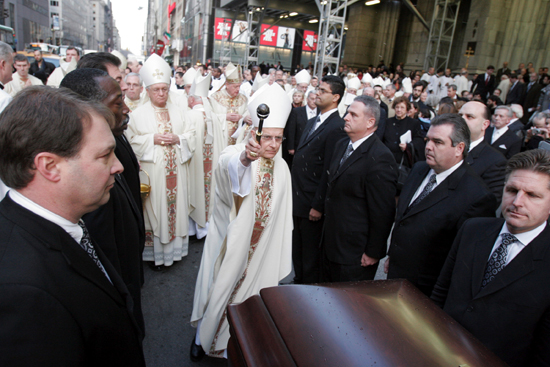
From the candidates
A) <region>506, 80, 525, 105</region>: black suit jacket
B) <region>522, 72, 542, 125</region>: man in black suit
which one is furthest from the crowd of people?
<region>506, 80, 525, 105</region>: black suit jacket

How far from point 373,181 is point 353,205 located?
0.26m

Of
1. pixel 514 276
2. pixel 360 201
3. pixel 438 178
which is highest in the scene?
pixel 438 178

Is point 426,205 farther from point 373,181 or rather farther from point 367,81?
point 367,81

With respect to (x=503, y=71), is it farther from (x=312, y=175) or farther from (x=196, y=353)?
(x=196, y=353)

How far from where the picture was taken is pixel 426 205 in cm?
227

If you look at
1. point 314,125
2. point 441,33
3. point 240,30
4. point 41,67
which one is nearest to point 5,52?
point 314,125

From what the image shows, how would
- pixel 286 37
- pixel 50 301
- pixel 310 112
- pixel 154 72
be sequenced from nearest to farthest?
pixel 50 301 → pixel 154 72 → pixel 310 112 → pixel 286 37

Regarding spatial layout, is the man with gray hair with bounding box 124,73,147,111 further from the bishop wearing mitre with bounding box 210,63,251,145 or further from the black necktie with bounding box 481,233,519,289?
the black necktie with bounding box 481,233,519,289

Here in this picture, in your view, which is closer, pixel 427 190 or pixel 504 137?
pixel 427 190

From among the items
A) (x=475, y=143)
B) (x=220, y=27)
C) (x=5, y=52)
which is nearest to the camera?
(x=475, y=143)

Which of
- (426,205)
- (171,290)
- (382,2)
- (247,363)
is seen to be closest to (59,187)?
(247,363)

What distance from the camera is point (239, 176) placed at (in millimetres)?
2225

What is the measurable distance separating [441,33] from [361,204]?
55.1 feet

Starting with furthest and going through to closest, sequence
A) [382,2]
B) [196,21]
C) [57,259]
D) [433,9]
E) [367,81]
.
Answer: [196,21], [382,2], [433,9], [367,81], [57,259]
